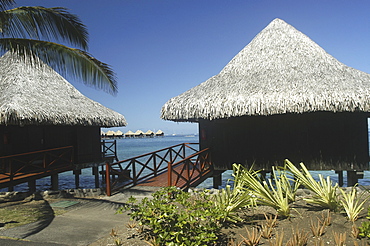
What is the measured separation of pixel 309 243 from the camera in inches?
140

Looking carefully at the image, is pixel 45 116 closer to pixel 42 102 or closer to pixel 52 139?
pixel 42 102

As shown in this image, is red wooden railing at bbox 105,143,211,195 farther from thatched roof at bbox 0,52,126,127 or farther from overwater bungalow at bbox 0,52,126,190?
thatched roof at bbox 0,52,126,127

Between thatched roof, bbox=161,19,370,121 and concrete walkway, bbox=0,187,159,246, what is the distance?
3.63 meters

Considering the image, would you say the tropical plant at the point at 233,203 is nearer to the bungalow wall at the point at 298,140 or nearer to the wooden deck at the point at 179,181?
the wooden deck at the point at 179,181

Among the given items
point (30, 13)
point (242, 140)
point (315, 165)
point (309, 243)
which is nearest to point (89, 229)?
point (309, 243)

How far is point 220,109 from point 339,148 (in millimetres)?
3701

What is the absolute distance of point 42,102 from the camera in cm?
1046

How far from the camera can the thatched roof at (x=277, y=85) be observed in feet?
25.1

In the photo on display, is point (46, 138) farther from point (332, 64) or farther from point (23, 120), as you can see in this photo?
point (332, 64)

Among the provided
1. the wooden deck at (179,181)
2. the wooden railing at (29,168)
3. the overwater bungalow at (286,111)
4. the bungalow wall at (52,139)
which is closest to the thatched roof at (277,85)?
the overwater bungalow at (286,111)

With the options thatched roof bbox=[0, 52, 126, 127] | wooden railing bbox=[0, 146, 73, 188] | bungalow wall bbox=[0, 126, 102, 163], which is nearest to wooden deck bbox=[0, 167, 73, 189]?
wooden railing bbox=[0, 146, 73, 188]

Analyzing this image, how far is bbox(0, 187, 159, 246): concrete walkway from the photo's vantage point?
14.6ft

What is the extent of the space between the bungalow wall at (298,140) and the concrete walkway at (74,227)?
4.08 metres

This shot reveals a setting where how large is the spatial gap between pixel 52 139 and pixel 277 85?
8736mm
